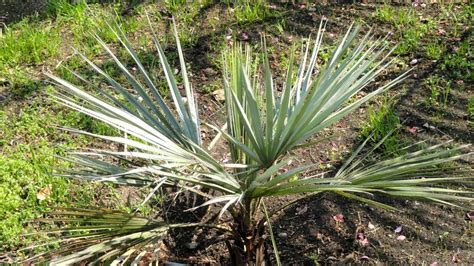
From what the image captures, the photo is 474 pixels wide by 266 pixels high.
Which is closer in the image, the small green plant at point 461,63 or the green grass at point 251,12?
the small green plant at point 461,63

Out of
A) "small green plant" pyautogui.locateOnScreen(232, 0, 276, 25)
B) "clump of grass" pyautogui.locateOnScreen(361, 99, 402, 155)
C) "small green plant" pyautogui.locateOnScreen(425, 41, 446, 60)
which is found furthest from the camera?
"small green plant" pyautogui.locateOnScreen(232, 0, 276, 25)

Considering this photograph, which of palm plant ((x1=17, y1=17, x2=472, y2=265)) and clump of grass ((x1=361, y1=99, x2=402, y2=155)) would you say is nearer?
palm plant ((x1=17, y1=17, x2=472, y2=265))

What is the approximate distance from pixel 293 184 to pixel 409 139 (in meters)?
1.79

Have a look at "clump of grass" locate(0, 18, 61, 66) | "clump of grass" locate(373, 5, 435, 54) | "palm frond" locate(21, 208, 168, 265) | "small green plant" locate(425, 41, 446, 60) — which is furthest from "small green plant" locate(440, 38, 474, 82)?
"clump of grass" locate(0, 18, 61, 66)

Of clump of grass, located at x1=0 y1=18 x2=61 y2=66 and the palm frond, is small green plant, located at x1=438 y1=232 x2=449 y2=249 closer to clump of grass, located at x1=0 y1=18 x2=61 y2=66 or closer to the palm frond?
the palm frond

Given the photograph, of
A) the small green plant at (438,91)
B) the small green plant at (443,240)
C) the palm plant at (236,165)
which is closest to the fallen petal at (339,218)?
the small green plant at (443,240)

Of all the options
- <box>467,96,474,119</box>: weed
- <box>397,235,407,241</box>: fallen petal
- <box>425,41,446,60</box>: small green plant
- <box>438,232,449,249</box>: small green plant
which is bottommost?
<box>438,232,449,249</box>: small green plant

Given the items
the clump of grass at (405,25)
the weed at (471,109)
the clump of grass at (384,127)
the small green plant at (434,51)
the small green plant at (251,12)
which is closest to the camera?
the clump of grass at (384,127)

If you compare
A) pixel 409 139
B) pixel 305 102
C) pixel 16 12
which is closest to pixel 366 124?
pixel 409 139

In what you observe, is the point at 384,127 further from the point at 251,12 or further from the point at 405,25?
the point at 251,12

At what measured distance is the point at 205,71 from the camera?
15.0ft

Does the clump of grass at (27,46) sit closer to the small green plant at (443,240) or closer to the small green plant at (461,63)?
the small green plant at (461,63)

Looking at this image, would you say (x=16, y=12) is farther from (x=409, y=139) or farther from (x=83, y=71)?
(x=409, y=139)

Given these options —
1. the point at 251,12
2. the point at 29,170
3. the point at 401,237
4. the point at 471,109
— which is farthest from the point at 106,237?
the point at 251,12
